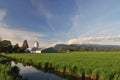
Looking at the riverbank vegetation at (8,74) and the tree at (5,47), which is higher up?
the tree at (5,47)

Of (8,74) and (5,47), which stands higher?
(5,47)

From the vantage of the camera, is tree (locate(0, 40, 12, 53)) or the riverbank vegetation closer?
the riverbank vegetation

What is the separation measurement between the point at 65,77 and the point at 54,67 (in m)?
8.16

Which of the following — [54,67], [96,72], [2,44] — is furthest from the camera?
[2,44]

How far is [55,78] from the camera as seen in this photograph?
89.8 feet

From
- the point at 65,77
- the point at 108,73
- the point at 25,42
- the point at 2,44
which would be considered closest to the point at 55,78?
the point at 65,77

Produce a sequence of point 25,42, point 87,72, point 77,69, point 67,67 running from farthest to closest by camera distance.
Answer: point 25,42, point 67,67, point 77,69, point 87,72

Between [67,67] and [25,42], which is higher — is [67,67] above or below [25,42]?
below

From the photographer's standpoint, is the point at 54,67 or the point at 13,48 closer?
the point at 54,67

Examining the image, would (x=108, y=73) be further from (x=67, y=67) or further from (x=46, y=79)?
(x=67, y=67)

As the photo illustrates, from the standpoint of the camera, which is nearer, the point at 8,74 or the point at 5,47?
the point at 8,74

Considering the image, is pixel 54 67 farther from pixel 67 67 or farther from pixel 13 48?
pixel 13 48

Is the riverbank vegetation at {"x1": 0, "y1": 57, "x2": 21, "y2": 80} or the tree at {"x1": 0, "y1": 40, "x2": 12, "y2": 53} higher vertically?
the tree at {"x1": 0, "y1": 40, "x2": 12, "y2": 53}

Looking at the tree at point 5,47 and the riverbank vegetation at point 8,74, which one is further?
the tree at point 5,47
